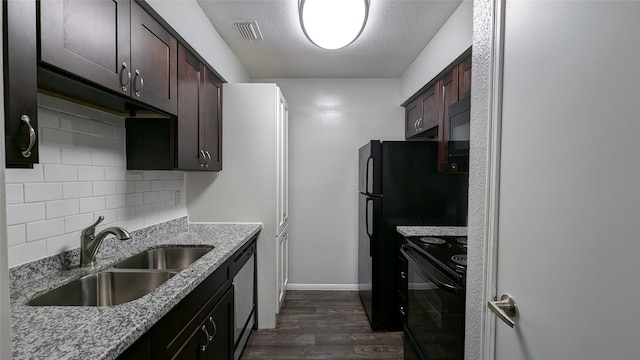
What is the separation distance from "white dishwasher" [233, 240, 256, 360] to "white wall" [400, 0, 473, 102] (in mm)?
2070

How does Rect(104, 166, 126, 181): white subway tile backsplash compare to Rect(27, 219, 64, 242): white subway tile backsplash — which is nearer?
Rect(27, 219, 64, 242): white subway tile backsplash

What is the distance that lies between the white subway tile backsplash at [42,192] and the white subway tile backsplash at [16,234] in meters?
0.11

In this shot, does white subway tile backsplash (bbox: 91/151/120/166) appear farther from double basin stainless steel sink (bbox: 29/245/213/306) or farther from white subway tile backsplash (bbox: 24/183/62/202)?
double basin stainless steel sink (bbox: 29/245/213/306)

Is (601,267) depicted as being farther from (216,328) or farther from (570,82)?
(216,328)

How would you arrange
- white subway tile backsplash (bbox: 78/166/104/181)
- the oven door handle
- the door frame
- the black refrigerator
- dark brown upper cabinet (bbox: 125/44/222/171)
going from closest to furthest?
the door frame, the oven door handle, white subway tile backsplash (bbox: 78/166/104/181), dark brown upper cabinet (bbox: 125/44/222/171), the black refrigerator

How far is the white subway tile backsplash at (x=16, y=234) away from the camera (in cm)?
Answer: 113

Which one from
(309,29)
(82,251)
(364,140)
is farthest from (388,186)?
(82,251)

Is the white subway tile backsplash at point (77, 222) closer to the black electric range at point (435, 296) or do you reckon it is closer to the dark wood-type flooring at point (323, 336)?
the dark wood-type flooring at point (323, 336)

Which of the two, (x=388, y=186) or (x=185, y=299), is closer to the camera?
(x=185, y=299)

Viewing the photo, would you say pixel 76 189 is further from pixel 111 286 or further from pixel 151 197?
pixel 151 197

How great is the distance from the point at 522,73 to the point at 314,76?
285 cm

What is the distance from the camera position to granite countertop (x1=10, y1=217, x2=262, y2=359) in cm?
76

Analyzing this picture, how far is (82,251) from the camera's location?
1.40m

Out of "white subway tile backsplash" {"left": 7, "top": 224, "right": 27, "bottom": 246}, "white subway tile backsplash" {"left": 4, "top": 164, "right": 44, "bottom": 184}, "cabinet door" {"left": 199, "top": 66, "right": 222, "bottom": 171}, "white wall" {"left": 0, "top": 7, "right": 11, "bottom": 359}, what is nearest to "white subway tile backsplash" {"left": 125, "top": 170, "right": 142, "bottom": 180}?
"cabinet door" {"left": 199, "top": 66, "right": 222, "bottom": 171}
